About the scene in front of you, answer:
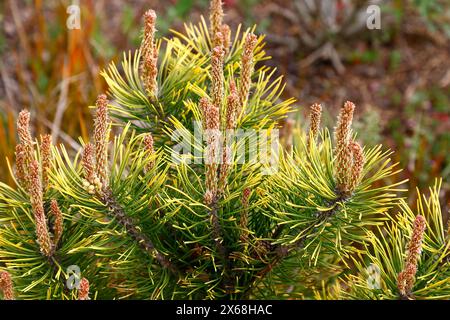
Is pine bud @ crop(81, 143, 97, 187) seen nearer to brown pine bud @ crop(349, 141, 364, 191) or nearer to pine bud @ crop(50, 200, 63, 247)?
pine bud @ crop(50, 200, 63, 247)

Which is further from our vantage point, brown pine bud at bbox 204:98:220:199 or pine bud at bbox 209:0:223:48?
pine bud at bbox 209:0:223:48

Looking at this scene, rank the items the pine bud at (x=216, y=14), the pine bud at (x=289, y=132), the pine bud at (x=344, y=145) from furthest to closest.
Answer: the pine bud at (x=289, y=132)
the pine bud at (x=216, y=14)
the pine bud at (x=344, y=145)

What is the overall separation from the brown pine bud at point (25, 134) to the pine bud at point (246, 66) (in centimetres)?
34

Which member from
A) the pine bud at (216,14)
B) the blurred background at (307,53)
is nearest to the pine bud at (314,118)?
the pine bud at (216,14)

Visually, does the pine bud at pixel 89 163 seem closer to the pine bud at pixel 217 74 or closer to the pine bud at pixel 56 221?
the pine bud at pixel 56 221

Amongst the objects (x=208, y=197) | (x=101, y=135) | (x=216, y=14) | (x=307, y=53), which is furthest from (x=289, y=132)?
(x=307, y=53)

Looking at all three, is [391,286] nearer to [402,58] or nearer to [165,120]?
[165,120]

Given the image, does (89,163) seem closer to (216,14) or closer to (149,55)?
(149,55)

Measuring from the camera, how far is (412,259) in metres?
0.91

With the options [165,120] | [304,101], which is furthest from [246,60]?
[304,101]

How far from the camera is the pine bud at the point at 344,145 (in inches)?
34.9

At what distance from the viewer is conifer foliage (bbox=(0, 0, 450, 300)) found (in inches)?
37.9

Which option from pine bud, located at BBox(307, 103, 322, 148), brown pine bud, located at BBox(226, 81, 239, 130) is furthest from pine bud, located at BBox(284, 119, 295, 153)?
brown pine bud, located at BBox(226, 81, 239, 130)

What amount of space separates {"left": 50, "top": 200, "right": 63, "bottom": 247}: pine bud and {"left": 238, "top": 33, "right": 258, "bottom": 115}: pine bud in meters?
0.33
